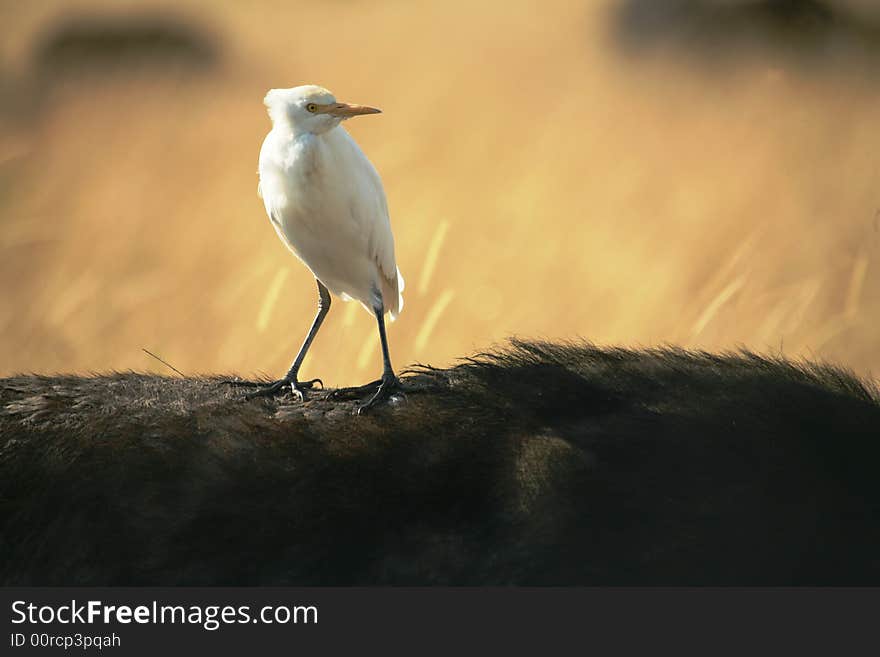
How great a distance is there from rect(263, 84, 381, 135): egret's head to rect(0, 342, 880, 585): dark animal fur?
572 mm

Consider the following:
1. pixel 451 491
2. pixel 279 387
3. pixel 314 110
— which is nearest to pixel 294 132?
pixel 314 110

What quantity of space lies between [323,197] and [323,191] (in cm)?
1

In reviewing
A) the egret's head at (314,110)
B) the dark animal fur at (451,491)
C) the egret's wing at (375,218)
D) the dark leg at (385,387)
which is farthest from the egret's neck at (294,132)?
the dark animal fur at (451,491)

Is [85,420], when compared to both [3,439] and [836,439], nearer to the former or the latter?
[3,439]

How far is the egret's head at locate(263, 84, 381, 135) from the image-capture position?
203 cm

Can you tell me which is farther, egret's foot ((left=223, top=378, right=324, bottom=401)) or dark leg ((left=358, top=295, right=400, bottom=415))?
egret's foot ((left=223, top=378, right=324, bottom=401))

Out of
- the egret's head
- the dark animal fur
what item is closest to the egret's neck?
the egret's head

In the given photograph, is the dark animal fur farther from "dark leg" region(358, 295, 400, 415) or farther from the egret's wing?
the egret's wing

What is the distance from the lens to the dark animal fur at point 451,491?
1.62m

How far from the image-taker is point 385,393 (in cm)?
186

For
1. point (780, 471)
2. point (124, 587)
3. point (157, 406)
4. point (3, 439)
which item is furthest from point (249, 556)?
point (780, 471)

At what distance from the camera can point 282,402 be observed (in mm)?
1856

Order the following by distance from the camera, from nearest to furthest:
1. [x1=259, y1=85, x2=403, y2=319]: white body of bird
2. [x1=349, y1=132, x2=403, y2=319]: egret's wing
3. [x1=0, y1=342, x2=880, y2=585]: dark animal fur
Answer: [x1=0, y1=342, x2=880, y2=585]: dark animal fur → [x1=259, y1=85, x2=403, y2=319]: white body of bird → [x1=349, y1=132, x2=403, y2=319]: egret's wing

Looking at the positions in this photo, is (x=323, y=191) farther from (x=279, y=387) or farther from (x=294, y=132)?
(x=279, y=387)
